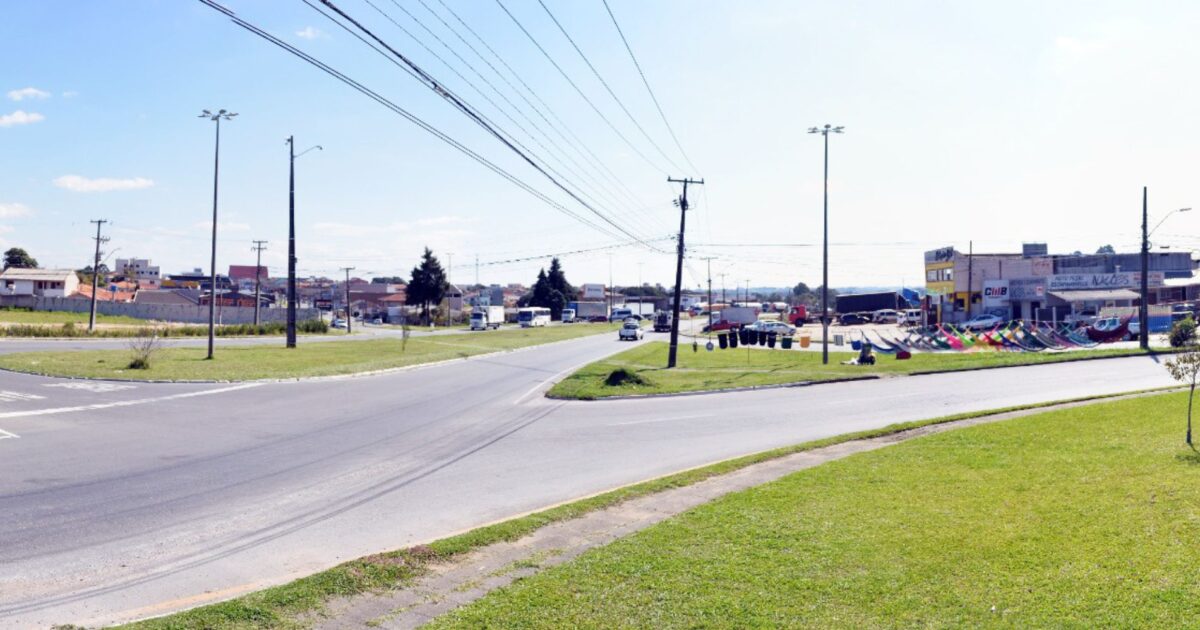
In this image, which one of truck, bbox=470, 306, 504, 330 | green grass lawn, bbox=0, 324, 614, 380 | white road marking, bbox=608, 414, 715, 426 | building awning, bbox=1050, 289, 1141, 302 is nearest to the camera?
white road marking, bbox=608, 414, 715, 426

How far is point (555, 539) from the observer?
389 inches

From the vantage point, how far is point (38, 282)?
359ft

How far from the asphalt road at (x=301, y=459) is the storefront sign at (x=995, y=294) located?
1933 inches

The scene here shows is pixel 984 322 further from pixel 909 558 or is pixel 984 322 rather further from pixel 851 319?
pixel 909 558

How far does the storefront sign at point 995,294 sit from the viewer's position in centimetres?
7794

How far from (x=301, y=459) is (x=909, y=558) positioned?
443 inches

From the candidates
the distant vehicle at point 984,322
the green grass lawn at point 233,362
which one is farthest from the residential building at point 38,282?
the distant vehicle at point 984,322

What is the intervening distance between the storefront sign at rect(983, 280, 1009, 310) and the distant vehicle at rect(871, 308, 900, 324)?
51.9 feet

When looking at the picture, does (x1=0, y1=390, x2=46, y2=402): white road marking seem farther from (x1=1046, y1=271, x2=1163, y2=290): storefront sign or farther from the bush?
(x1=1046, y1=271, x2=1163, y2=290): storefront sign

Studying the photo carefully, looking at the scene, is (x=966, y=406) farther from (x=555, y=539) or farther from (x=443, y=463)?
(x=555, y=539)

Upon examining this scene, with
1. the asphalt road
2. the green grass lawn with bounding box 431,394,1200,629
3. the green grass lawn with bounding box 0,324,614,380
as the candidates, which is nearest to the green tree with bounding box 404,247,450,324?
the green grass lawn with bounding box 0,324,614,380

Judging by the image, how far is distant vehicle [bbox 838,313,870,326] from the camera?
96.3m

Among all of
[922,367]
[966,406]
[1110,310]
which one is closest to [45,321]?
[922,367]

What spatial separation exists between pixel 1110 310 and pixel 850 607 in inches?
2905
